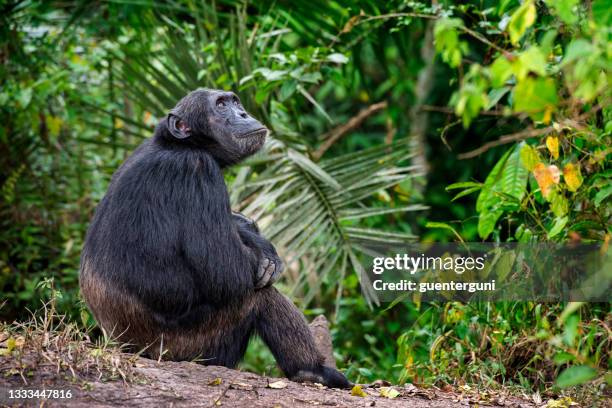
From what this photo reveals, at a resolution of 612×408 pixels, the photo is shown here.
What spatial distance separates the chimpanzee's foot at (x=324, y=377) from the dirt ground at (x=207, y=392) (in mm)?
112

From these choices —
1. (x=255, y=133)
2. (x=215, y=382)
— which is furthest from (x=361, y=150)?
(x=215, y=382)

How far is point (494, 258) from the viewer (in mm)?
5523

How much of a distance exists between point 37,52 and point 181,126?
173 inches

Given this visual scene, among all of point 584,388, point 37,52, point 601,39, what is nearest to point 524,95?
point 601,39

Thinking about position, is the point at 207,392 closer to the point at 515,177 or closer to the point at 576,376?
the point at 576,376

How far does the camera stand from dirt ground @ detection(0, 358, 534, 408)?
12.6ft

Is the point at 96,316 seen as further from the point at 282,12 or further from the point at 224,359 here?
the point at 282,12

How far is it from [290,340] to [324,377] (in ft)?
1.03

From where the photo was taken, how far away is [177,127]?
17.4 feet

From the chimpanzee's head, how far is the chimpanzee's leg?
1013 millimetres

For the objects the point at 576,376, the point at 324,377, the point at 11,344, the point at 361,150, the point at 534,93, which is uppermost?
the point at 534,93

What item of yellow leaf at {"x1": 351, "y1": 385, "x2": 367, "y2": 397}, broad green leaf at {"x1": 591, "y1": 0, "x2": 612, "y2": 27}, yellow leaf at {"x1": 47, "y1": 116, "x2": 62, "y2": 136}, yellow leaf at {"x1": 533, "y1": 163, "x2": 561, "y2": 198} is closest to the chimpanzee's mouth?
yellow leaf at {"x1": 351, "y1": 385, "x2": 367, "y2": 397}

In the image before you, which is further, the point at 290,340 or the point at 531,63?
the point at 290,340

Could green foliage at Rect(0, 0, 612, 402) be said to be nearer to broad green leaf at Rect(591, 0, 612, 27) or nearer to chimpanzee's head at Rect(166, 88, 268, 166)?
broad green leaf at Rect(591, 0, 612, 27)
